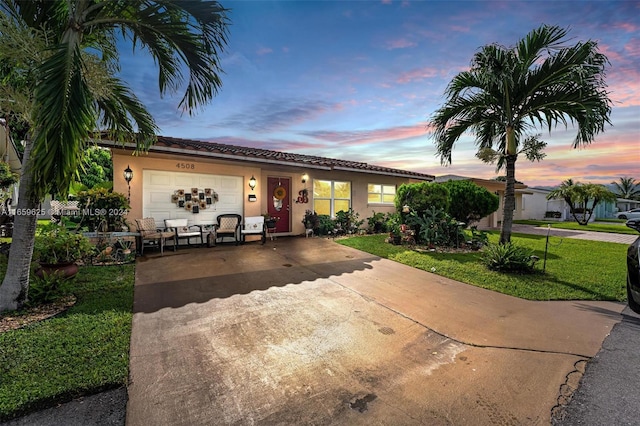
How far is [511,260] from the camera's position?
19.8 feet

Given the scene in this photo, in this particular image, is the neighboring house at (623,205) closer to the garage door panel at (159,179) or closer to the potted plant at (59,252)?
the garage door panel at (159,179)

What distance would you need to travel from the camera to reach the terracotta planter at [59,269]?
410 centimetres

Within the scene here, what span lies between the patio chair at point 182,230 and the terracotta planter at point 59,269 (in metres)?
3.62

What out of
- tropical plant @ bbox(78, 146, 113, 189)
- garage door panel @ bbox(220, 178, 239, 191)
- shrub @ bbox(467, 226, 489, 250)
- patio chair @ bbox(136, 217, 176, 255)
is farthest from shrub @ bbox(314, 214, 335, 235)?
tropical plant @ bbox(78, 146, 113, 189)

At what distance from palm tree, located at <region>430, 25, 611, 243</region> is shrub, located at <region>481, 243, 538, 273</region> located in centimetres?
41

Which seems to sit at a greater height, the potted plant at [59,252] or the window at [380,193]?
the window at [380,193]

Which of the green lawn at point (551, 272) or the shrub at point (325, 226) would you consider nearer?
the green lawn at point (551, 272)

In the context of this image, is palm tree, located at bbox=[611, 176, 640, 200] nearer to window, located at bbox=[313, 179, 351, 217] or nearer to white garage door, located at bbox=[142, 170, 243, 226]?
window, located at bbox=[313, 179, 351, 217]

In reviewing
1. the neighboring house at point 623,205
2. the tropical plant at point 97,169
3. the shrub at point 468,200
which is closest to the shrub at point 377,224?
the shrub at point 468,200

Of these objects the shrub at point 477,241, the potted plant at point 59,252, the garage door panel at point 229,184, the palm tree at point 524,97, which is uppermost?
the palm tree at point 524,97

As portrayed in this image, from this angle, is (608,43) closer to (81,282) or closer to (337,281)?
(337,281)

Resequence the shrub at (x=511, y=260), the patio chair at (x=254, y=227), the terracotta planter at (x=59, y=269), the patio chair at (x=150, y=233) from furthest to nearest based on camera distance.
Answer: the patio chair at (x=254, y=227), the patio chair at (x=150, y=233), the shrub at (x=511, y=260), the terracotta planter at (x=59, y=269)

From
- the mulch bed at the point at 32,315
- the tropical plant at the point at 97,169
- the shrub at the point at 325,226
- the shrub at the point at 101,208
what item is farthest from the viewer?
the tropical plant at the point at 97,169

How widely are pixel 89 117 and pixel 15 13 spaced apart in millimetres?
2302
